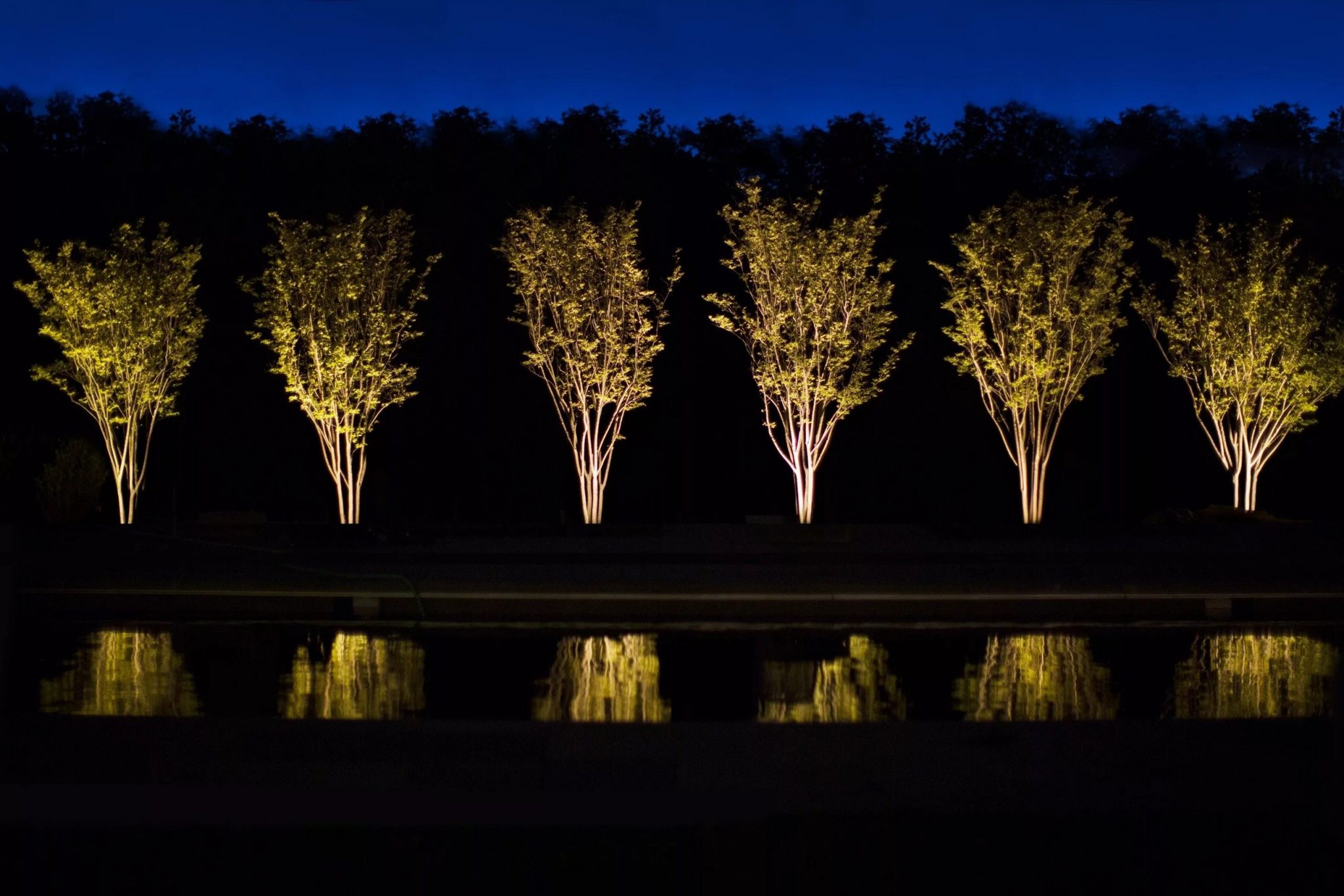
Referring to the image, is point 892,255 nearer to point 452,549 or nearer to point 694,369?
point 694,369

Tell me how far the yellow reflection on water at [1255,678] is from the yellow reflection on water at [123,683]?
7066 mm

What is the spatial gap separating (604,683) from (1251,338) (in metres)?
21.0

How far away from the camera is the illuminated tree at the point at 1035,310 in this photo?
27.4 meters

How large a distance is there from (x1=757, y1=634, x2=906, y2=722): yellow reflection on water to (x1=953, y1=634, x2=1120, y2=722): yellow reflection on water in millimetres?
566

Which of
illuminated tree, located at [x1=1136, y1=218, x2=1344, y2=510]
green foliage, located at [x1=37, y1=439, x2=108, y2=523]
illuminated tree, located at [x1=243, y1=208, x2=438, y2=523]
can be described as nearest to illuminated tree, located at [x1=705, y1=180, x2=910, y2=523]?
illuminated tree, located at [x1=1136, y1=218, x2=1344, y2=510]

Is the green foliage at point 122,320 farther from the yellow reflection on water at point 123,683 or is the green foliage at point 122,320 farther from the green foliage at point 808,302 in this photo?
the yellow reflection on water at point 123,683

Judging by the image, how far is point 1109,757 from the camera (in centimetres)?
765

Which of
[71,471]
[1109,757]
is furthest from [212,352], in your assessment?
[1109,757]

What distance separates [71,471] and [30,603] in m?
11.2

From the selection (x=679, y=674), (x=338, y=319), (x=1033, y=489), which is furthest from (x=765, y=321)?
(x=679, y=674)

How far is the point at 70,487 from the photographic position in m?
26.3

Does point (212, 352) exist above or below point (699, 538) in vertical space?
above

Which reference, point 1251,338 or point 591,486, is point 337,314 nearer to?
point 591,486

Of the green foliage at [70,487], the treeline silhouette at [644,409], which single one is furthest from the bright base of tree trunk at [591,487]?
the green foliage at [70,487]
